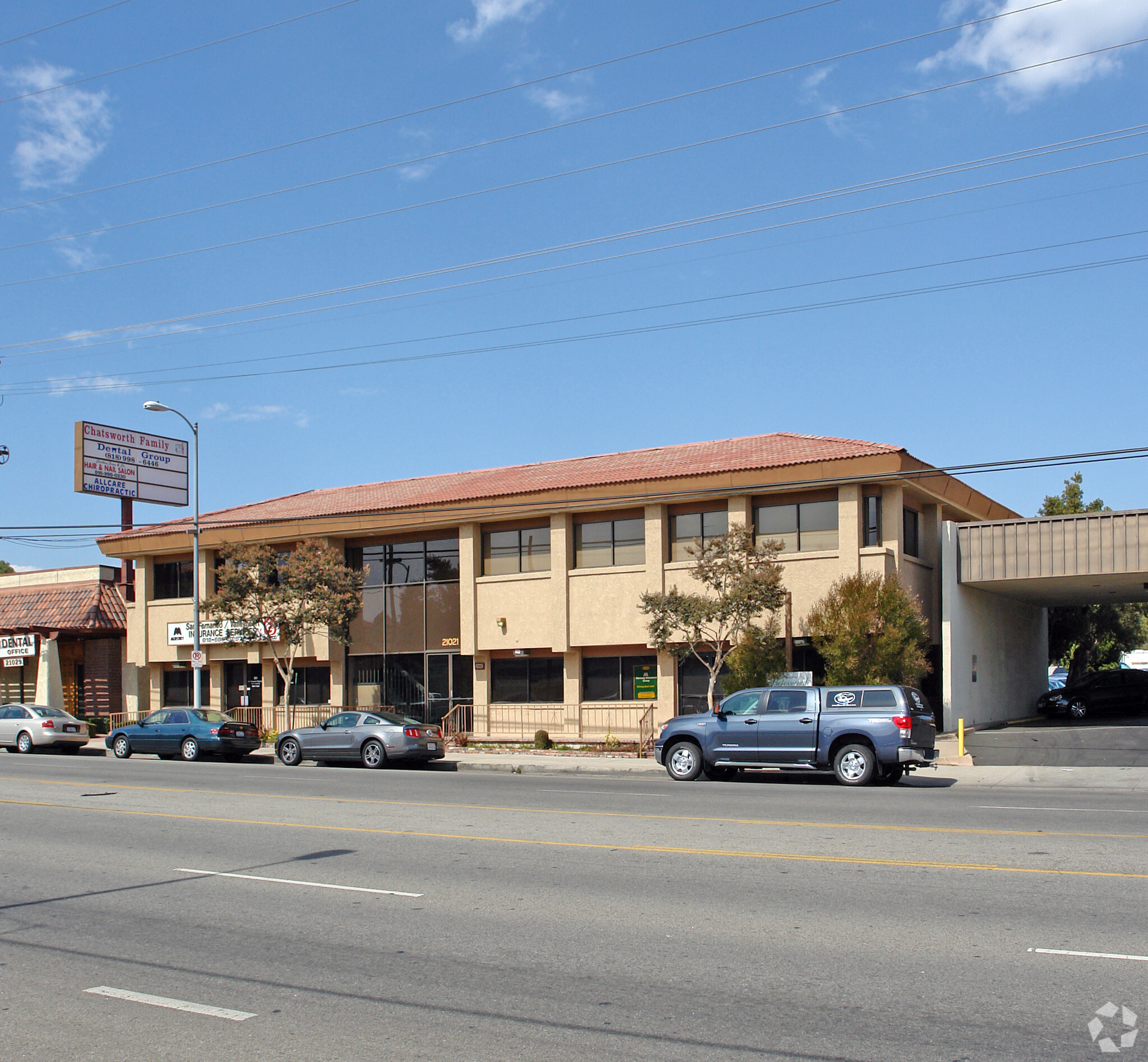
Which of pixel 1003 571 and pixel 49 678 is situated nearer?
pixel 1003 571

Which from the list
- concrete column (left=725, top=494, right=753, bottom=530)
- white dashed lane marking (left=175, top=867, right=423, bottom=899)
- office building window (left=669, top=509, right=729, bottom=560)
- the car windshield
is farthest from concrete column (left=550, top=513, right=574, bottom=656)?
white dashed lane marking (left=175, top=867, right=423, bottom=899)

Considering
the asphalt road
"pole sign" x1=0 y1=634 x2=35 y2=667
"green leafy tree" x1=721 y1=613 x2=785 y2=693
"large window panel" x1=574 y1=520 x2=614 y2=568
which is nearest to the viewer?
the asphalt road

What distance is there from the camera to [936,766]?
22.7m

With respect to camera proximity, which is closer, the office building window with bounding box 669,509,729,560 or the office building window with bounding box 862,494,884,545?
the office building window with bounding box 862,494,884,545

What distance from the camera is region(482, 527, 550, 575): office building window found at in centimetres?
3156

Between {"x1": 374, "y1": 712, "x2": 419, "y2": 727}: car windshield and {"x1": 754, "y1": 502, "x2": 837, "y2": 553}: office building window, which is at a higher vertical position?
{"x1": 754, "y1": 502, "x2": 837, "y2": 553}: office building window

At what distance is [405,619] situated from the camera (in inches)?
1341

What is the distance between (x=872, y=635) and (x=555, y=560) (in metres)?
9.48

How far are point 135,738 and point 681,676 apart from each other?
14724 mm

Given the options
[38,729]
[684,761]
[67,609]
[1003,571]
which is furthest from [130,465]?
[1003,571]

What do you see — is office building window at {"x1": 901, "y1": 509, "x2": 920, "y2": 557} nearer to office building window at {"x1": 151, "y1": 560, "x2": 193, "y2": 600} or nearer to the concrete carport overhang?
the concrete carport overhang

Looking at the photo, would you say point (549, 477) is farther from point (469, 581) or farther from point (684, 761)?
point (684, 761)

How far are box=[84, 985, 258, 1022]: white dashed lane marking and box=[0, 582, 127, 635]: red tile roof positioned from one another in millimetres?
35173

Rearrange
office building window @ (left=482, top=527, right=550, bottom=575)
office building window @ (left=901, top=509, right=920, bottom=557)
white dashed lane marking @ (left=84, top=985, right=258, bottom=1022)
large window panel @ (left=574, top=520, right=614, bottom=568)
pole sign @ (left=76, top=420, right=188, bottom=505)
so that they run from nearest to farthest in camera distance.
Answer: white dashed lane marking @ (left=84, top=985, right=258, bottom=1022) < office building window @ (left=901, top=509, right=920, bottom=557) < large window panel @ (left=574, top=520, right=614, bottom=568) < office building window @ (left=482, top=527, right=550, bottom=575) < pole sign @ (left=76, top=420, right=188, bottom=505)
